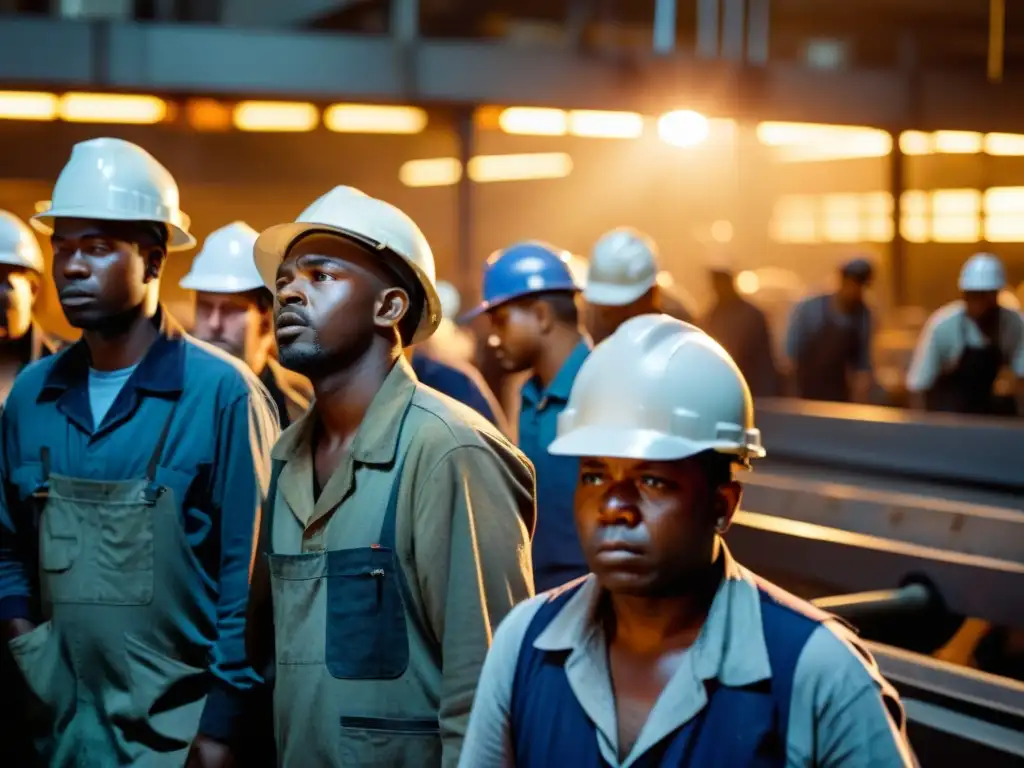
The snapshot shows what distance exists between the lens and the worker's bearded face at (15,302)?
19.9 ft

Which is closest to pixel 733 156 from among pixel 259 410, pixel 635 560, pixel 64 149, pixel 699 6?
pixel 699 6

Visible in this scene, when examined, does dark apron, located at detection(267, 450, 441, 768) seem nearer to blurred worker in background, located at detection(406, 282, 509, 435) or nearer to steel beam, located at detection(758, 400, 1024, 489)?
blurred worker in background, located at detection(406, 282, 509, 435)

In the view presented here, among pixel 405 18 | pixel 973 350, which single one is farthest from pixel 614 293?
pixel 405 18

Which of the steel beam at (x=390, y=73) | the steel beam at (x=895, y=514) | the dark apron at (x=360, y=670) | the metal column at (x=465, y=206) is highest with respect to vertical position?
the steel beam at (x=390, y=73)

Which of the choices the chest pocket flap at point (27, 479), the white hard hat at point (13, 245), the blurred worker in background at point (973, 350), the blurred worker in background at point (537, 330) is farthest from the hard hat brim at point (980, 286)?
the chest pocket flap at point (27, 479)

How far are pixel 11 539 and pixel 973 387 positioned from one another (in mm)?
8397

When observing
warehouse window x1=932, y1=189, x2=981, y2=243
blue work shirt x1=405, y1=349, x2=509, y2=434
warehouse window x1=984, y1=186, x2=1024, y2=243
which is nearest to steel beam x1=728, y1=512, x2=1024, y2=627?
blue work shirt x1=405, y1=349, x2=509, y2=434

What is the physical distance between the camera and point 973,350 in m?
11.0

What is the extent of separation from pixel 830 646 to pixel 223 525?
204cm

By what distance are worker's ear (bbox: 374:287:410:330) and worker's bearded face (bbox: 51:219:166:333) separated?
0.96 m

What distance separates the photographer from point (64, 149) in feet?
48.5

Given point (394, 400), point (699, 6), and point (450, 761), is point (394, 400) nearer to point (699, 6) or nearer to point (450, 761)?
point (450, 761)

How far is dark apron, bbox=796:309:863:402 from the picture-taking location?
1292cm

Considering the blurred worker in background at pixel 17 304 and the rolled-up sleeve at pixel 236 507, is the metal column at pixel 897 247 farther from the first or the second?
the rolled-up sleeve at pixel 236 507
